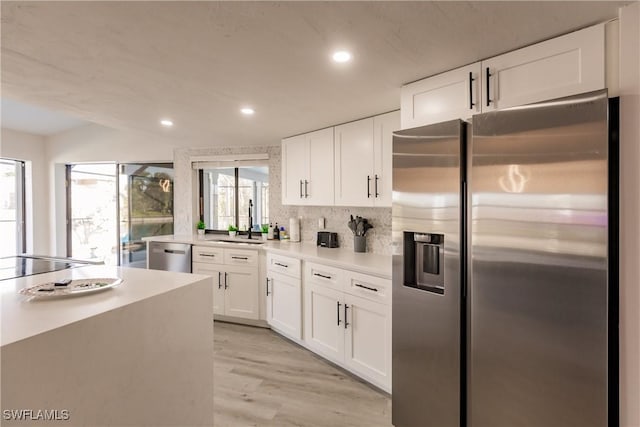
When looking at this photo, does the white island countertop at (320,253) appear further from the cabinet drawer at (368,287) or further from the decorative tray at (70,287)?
the decorative tray at (70,287)

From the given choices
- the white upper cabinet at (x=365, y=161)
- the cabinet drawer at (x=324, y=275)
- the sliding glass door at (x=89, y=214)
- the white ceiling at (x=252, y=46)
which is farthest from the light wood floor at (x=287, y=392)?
the sliding glass door at (x=89, y=214)

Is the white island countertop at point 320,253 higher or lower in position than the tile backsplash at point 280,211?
lower

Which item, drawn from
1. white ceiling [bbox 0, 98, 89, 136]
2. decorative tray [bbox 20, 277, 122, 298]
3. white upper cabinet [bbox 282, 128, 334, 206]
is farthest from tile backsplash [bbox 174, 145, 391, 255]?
decorative tray [bbox 20, 277, 122, 298]

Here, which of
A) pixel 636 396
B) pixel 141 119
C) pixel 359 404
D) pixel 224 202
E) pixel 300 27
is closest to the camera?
pixel 636 396

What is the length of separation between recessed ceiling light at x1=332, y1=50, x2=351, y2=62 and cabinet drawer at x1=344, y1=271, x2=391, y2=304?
1.44 m

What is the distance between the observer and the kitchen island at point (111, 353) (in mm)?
1037

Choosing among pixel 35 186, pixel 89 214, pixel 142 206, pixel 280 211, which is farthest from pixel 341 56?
pixel 35 186

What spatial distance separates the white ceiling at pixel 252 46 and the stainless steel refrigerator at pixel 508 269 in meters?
0.36

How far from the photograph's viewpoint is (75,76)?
211 cm

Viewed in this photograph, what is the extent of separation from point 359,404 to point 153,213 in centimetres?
407

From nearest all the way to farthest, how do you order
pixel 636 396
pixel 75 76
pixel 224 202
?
pixel 636 396 → pixel 75 76 → pixel 224 202

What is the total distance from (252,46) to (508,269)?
162cm

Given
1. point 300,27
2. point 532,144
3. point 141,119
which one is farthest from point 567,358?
point 141,119

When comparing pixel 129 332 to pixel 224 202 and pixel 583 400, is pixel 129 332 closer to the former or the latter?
pixel 583 400
